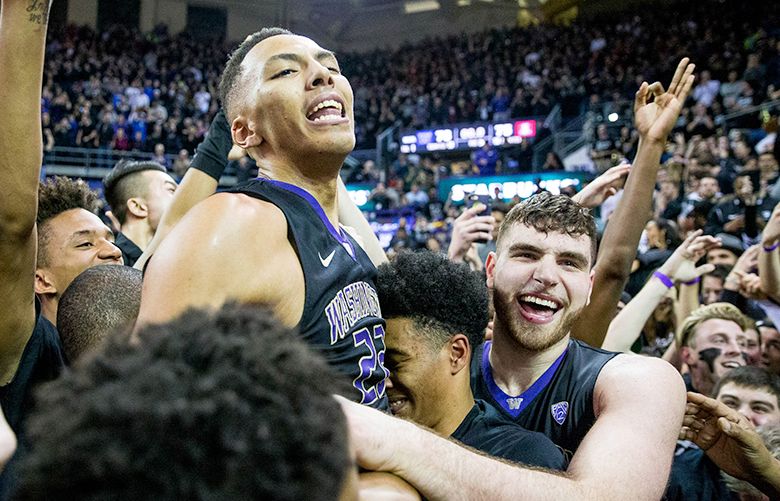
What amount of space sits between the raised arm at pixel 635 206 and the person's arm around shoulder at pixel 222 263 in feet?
5.33

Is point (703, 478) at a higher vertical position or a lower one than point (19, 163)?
lower

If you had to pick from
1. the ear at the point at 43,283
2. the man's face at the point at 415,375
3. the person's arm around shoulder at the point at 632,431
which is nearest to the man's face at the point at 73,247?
the ear at the point at 43,283

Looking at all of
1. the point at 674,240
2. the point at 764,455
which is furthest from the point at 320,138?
the point at 674,240

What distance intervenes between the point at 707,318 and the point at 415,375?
220 cm

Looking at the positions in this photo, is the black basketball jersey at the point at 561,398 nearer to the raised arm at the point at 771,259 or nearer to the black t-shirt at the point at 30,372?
the black t-shirt at the point at 30,372

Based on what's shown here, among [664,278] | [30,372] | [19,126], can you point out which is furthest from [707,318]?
[19,126]

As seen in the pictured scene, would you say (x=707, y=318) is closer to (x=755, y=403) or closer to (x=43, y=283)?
(x=755, y=403)

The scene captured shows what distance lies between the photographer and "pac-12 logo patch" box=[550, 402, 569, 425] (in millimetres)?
2219

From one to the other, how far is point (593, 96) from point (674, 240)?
10.2 metres

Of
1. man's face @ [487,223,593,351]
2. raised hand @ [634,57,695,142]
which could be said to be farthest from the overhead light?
man's face @ [487,223,593,351]

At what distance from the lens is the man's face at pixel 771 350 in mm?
3836

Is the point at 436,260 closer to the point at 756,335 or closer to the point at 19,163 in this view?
the point at 19,163

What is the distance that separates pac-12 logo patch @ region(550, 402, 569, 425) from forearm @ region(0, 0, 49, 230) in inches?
61.7

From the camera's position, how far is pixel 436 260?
2.28m
